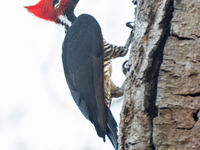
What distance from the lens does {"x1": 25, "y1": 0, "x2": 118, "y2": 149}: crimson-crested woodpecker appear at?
3.22m

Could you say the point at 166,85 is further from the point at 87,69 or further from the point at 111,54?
the point at 111,54

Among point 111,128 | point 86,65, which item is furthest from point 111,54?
point 111,128

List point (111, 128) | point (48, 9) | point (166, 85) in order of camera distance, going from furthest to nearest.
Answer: point (48, 9)
point (111, 128)
point (166, 85)

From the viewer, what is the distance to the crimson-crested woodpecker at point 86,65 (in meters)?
3.22

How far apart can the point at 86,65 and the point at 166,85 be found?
213cm

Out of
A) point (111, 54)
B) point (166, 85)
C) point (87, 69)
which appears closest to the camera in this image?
point (166, 85)

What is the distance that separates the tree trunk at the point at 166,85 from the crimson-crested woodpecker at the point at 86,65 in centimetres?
134

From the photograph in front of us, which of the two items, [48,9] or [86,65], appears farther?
[48,9]

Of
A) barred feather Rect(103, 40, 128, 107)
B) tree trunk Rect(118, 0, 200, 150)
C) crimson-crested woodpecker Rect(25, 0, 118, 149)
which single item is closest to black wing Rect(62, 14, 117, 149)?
crimson-crested woodpecker Rect(25, 0, 118, 149)

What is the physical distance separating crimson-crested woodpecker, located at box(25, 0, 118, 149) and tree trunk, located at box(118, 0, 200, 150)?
1.34 meters

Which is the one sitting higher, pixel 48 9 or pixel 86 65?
pixel 48 9

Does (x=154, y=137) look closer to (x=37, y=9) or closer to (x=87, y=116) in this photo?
(x=87, y=116)

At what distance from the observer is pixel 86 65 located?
3680mm

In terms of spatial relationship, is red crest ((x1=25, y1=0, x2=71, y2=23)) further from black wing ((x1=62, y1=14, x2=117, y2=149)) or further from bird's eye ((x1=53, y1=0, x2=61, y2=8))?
black wing ((x1=62, y1=14, x2=117, y2=149))
